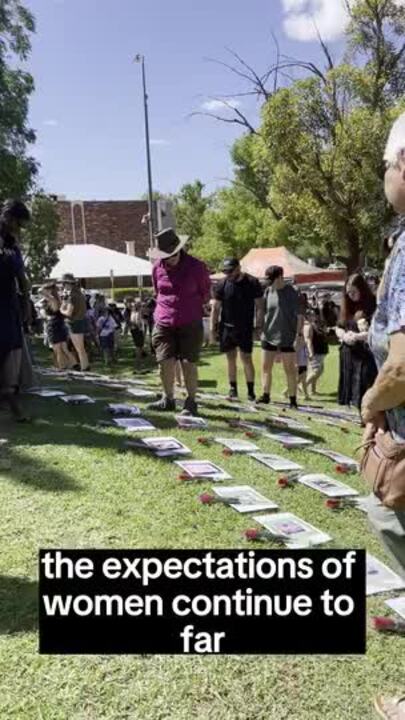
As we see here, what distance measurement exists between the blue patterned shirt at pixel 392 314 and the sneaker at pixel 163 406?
4.59 metres

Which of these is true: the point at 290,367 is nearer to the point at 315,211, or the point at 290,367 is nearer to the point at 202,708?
the point at 202,708

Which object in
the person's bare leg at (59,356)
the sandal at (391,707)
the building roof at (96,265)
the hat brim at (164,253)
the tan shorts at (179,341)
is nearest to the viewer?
the sandal at (391,707)

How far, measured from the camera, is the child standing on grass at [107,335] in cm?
1545

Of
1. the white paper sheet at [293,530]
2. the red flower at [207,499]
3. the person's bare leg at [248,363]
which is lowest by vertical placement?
the white paper sheet at [293,530]

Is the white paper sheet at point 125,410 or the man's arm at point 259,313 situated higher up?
the man's arm at point 259,313

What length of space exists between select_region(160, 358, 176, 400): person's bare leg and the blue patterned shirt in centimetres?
439

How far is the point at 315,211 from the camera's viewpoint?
71.6 feet

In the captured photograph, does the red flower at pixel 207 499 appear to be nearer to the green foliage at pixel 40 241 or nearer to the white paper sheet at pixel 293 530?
the white paper sheet at pixel 293 530

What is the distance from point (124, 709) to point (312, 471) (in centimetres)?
286

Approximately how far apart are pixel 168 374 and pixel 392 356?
4.71m

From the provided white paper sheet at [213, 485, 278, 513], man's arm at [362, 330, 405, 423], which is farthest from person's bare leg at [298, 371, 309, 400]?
man's arm at [362, 330, 405, 423]

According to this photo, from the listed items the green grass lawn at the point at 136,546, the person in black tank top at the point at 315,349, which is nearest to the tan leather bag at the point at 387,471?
the green grass lawn at the point at 136,546

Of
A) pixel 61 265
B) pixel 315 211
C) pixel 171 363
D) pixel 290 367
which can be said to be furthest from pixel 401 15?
pixel 171 363

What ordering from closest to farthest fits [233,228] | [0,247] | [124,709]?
[124,709]
[0,247]
[233,228]
